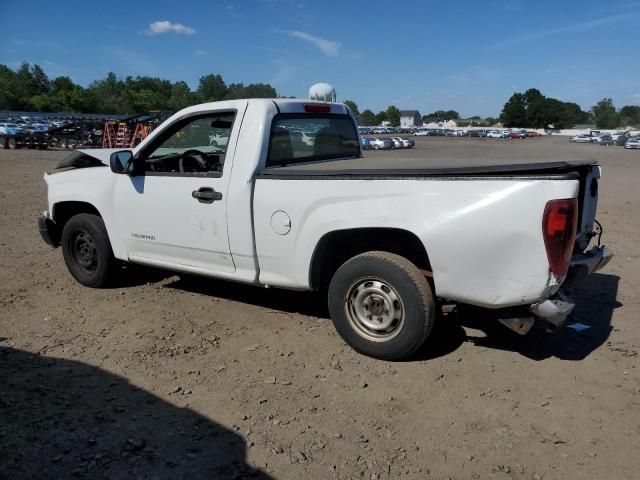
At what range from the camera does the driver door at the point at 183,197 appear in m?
4.46

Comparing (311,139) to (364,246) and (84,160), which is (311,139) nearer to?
(364,246)

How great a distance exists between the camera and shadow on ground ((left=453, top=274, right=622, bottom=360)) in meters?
4.21

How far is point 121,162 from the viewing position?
4809 mm

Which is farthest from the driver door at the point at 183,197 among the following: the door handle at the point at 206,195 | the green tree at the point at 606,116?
the green tree at the point at 606,116

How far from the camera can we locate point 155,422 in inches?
127

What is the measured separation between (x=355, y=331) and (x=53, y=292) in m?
3.47

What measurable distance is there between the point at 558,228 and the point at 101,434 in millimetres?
2923

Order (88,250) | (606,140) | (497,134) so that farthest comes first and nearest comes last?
(497,134) < (606,140) < (88,250)

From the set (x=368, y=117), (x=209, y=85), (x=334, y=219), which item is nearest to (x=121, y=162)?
(x=334, y=219)

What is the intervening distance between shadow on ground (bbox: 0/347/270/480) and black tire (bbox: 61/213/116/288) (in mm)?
1792

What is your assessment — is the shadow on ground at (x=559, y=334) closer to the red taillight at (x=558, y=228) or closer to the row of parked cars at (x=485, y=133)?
the red taillight at (x=558, y=228)

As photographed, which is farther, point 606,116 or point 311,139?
point 606,116

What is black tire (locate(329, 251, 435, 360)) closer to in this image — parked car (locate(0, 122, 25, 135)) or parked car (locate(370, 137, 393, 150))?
parked car (locate(0, 122, 25, 135))

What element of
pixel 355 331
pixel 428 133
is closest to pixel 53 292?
pixel 355 331
